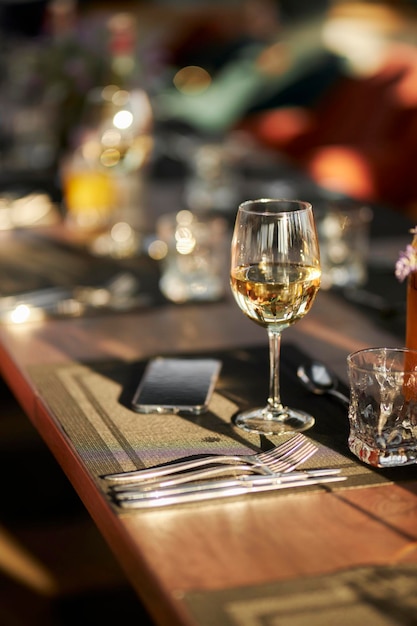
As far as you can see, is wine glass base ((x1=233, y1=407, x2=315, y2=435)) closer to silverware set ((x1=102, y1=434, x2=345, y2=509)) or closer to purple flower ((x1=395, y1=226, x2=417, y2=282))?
silverware set ((x1=102, y1=434, x2=345, y2=509))

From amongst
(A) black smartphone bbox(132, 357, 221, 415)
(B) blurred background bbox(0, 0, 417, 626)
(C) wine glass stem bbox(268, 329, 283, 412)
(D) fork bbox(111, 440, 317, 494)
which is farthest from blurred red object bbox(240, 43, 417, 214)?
(D) fork bbox(111, 440, 317, 494)

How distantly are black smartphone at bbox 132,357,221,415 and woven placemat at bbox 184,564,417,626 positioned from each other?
1.17 feet

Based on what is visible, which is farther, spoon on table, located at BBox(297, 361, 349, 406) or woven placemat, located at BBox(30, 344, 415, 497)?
spoon on table, located at BBox(297, 361, 349, 406)

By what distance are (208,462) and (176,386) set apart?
233mm

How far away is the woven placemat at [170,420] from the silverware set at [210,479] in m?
0.02

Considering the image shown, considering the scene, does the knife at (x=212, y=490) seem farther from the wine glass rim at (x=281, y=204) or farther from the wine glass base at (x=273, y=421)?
the wine glass rim at (x=281, y=204)

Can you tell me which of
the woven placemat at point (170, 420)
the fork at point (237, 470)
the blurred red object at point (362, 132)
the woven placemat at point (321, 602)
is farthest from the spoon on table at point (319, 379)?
the blurred red object at point (362, 132)

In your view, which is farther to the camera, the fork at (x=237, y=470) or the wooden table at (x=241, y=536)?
the fork at (x=237, y=470)

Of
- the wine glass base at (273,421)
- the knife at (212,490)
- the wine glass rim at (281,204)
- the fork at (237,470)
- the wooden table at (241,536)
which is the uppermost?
the wine glass rim at (281,204)

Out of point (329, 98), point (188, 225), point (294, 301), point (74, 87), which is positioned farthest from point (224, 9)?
point (294, 301)

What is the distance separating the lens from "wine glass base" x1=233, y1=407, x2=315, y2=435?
3.30 ft

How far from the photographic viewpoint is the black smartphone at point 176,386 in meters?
1.07

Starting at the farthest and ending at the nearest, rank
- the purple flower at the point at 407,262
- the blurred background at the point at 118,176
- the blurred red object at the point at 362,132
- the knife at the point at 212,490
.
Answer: the blurred red object at the point at 362,132
the blurred background at the point at 118,176
the purple flower at the point at 407,262
the knife at the point at 212,490

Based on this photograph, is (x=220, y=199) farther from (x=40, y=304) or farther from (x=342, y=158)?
(x=342, y=158)
